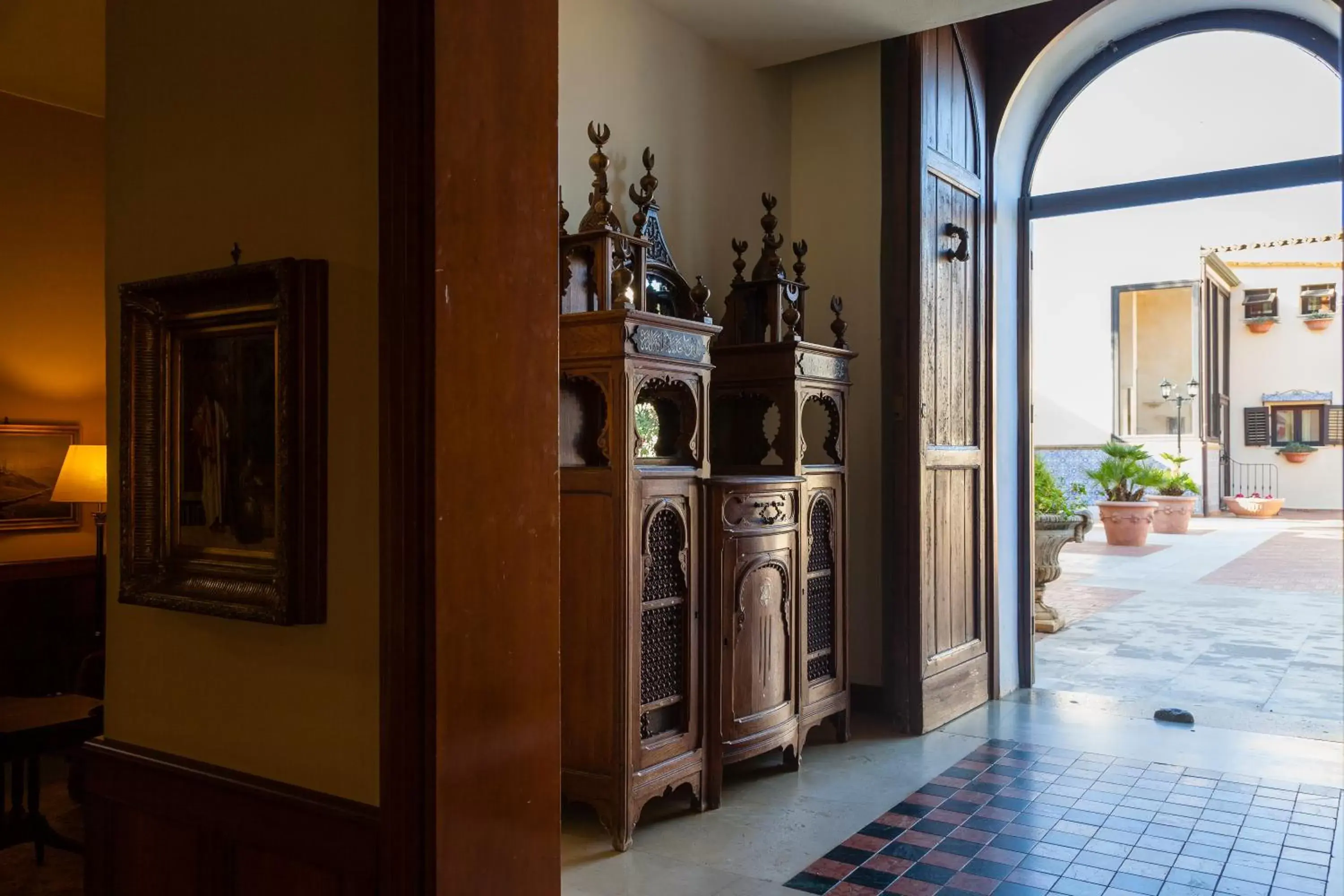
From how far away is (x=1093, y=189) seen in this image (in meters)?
5.51

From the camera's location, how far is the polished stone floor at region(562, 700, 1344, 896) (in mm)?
3221

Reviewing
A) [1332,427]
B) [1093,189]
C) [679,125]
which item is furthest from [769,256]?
[1332,427]

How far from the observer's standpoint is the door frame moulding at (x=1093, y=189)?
4988 mm

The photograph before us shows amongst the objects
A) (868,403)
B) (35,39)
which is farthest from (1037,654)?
(35,39)

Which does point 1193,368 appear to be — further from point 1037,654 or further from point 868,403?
point 868,403

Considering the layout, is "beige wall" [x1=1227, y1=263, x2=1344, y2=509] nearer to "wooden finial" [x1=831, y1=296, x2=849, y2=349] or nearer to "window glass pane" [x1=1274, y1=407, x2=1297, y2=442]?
"window glass pane" [x1=1274, y1=407, x2=1297, y2=442]

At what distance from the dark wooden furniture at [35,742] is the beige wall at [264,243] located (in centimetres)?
169

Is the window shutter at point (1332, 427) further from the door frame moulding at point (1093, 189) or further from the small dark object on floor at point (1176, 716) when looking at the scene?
the small dark object on floor at point (1176, 716)

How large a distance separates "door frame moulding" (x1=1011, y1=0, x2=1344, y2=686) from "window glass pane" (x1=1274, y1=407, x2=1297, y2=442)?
918 inches

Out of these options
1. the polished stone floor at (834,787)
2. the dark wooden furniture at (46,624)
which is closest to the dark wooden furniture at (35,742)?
the dark wooden furniture at (46,624)

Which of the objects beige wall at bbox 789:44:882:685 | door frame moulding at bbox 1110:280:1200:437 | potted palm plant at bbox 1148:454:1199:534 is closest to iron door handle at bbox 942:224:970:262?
beige wall at bbox 789:44:882:685

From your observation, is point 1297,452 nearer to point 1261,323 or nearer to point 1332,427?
point 1332,427

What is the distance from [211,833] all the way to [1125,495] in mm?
14435

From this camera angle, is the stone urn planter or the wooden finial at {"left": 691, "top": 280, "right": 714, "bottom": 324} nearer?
the wooden finial at {"left": 691, "top": 280, "right": 714, "bottom": 324}
